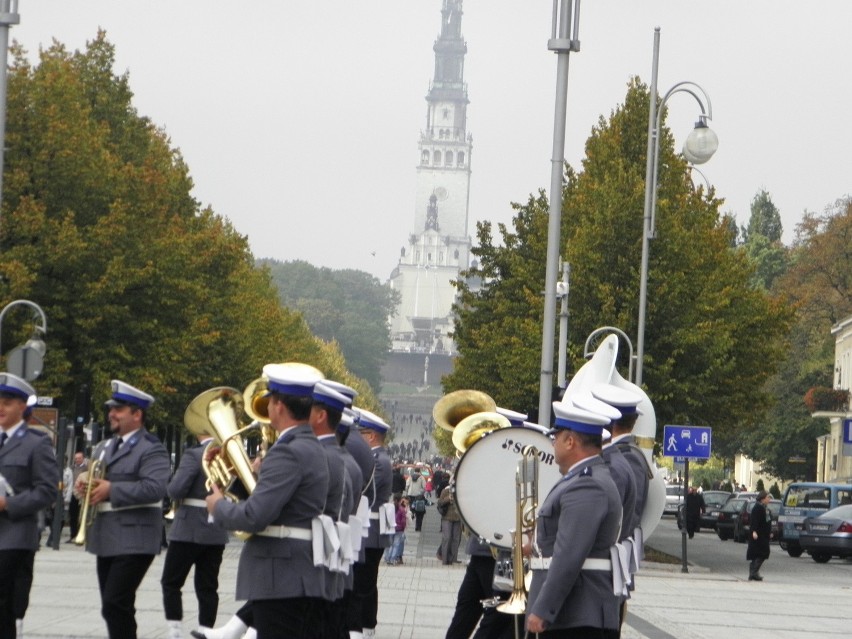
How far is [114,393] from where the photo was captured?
11.7m

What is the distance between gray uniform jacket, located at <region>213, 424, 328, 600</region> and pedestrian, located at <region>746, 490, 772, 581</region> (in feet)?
80.1

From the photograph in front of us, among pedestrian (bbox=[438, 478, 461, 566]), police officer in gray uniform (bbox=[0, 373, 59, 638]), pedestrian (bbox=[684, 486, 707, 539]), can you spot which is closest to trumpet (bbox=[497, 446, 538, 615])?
police officer in gray uniform (bbox=[0, 373, 59, 638])

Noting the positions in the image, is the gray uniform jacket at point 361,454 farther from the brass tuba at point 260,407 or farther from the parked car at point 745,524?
the parked car at point 745,524

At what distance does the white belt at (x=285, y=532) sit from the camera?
898 centimetres

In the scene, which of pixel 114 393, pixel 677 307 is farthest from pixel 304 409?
pixel 677 307

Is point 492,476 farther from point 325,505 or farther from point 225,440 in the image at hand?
point 225,440

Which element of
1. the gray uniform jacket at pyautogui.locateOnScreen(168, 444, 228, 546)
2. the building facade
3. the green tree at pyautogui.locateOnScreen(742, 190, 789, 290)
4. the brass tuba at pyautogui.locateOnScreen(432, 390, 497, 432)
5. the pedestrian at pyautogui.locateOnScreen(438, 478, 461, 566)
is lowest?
the pedestrian at pyautogui.locateOnScreen(438, 478, 461, 566)

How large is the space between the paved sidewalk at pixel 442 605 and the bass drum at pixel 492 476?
393 centimetres

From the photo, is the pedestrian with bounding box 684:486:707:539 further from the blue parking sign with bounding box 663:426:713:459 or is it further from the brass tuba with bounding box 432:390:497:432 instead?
the brass tuba with bounding box 432:390:497:432

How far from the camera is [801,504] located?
160 ft

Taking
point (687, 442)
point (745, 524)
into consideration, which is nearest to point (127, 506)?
point (687, 442)

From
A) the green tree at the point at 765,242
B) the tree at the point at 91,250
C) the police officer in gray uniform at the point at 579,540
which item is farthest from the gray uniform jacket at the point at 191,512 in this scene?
the green tree at the point at 765,242

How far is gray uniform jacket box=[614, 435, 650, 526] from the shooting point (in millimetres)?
10305

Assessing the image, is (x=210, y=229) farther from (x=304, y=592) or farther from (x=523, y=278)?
(x=304, y=592)
